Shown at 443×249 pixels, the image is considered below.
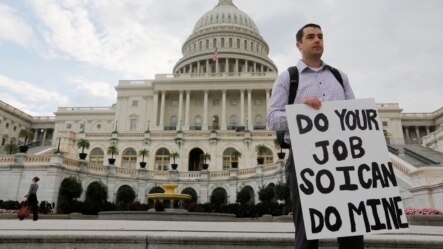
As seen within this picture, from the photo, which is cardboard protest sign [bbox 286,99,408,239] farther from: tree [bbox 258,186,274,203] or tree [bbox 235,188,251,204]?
tree [bbox 235,188,251,204]

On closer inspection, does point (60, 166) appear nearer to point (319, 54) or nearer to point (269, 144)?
point (269, 144)

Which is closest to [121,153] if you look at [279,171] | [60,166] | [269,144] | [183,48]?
[60,166]

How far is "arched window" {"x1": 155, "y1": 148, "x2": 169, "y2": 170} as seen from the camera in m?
51.8

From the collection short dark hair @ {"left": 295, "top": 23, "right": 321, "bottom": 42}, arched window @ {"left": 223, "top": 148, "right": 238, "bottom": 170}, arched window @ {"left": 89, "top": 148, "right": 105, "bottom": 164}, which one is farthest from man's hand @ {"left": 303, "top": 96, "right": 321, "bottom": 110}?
arched window @ {"left": 89, "top": 148, "right": 105, "bottom": 164}

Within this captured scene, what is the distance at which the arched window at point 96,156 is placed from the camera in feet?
175

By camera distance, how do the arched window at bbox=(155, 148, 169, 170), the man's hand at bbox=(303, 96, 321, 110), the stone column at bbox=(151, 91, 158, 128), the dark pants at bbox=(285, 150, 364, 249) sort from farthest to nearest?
the stone column at bbox=(151, 91, 158, 128) → the arched window at bbox=(155, 148, 169, 170) → the man's hand at bbox=(303, 96, 321, 110) → the dark pants at bbox=(285, 150, 364, 249)

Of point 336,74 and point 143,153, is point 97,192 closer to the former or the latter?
point 143,153

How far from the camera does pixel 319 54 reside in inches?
160

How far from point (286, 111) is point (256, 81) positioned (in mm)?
76025

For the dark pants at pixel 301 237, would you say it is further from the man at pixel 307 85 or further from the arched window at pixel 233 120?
the arched window at pixel 233 120

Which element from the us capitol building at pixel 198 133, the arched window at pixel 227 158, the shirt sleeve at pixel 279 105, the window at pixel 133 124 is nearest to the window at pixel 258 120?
the us capitol building at pixel 198 133

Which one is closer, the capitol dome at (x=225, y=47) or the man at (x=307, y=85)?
the man at (x=307, y=85)

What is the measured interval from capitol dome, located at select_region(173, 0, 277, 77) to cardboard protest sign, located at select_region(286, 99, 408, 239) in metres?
89.2

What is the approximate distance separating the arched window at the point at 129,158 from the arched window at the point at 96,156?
3.79m
